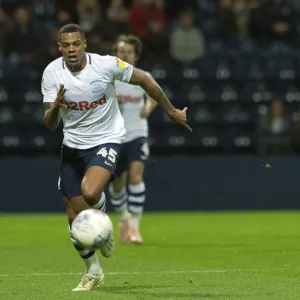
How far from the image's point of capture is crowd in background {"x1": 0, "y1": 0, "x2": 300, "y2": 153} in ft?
58.0

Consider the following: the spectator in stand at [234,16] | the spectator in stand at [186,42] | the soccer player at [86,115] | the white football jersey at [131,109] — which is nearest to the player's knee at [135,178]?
the white football jersey at [131,109]

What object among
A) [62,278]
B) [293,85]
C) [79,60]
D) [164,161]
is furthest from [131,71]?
[293,85]

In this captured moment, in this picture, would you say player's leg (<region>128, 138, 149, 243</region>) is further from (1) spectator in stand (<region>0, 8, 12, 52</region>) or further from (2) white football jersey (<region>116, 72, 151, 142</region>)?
(1) spectator in stand (<region>0, 8, 12, 52</region>)

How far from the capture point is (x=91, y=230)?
291 inches

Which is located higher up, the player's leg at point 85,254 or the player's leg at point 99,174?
the player's leg at point 99,174

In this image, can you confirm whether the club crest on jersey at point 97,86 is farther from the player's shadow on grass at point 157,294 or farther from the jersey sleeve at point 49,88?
the player's shadow on grass at point 157,294

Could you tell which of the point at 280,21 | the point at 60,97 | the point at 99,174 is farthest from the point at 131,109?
the point at 280,21

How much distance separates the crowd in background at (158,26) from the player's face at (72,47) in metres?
8.59

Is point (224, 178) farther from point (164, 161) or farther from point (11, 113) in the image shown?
point (11, 113)

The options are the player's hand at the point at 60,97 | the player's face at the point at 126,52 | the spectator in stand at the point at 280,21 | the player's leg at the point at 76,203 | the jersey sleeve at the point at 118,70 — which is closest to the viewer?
the player's hand at the point at 60,97

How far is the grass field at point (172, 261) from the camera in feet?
25.7

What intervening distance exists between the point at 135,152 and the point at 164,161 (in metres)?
4.60

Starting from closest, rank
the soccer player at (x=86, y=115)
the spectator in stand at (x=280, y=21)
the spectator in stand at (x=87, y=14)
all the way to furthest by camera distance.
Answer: the soccer player at (x=86, y=115) < the spectator in stand at (x=87, y=14) < the spectator in stand at (x=280, y=21)

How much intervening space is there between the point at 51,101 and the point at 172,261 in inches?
109
